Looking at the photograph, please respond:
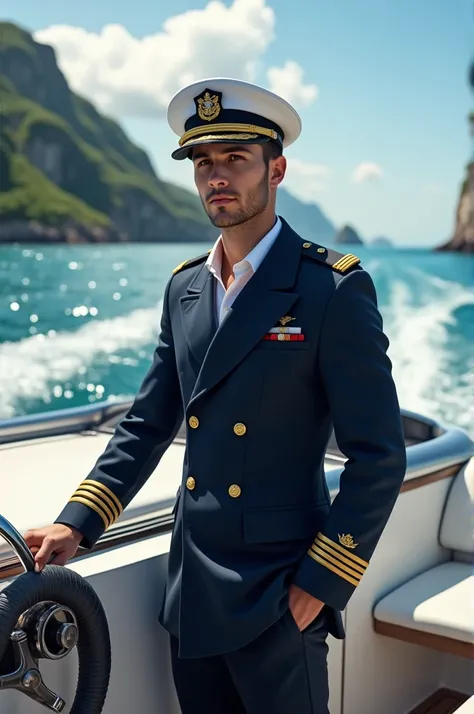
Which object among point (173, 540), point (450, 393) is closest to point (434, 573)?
point (173, 540)

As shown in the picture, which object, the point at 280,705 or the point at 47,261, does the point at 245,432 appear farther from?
the point at 47,261

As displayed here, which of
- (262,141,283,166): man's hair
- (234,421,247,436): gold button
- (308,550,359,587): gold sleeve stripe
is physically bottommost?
(308,550,359,587): gold sleeve stripe

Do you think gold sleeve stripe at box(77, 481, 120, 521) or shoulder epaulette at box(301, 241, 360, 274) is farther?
gold sleeve stripe at box(77, 481, 120, 521)

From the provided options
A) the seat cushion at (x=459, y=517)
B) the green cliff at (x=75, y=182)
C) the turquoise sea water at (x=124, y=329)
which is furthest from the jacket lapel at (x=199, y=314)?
the green cliff at (x=75, y=182)

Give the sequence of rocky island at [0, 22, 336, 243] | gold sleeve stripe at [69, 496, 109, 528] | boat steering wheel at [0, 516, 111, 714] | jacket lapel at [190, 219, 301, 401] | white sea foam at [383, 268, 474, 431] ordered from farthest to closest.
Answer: rocky island at [0, 22, 336, 243] → white sea foam at [383, 268, 474, 431] → gold sleeve stripe at [69, 496, 109, 528] → jacket lapel at [190, 219, 301, 401] → boat steering wheel at [0, 516, 111, 714]

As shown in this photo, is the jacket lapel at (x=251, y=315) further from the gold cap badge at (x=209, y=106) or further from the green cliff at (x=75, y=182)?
the green cliff at (x=75, y=182)

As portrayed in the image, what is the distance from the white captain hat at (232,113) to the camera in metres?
1.18

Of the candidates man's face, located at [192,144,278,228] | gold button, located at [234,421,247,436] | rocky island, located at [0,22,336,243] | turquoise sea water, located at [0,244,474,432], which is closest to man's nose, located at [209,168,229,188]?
man's face, located at [192,144,278,228]

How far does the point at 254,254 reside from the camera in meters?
1.20

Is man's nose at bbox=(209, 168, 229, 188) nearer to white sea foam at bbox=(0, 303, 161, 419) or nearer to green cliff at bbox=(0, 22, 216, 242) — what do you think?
white sea foam at bbox=(0, 303, 161, 419)

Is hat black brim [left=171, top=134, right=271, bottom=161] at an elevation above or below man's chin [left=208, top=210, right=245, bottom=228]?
above

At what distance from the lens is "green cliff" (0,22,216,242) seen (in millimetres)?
41250

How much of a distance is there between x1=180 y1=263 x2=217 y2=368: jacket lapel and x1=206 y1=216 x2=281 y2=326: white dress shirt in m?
0.01

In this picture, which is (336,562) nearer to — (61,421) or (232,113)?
(232,113)
